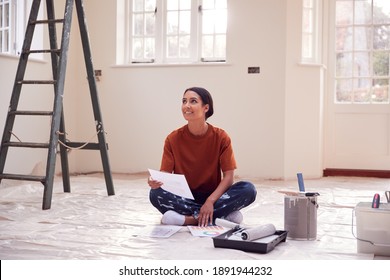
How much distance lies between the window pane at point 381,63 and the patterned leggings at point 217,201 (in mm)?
3545

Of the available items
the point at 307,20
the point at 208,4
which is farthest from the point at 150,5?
the point at 307,20

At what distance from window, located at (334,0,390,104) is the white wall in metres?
0.51

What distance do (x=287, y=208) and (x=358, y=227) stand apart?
41cm

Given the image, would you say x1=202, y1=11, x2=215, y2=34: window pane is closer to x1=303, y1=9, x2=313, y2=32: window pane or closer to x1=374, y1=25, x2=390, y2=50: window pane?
x1=303, y1=9, x2=313, y2=32: window pane

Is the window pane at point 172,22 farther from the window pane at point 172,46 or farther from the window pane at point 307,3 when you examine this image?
the window pane at point 307,3

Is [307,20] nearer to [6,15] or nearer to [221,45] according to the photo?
[221,45]

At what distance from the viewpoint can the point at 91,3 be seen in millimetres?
6203

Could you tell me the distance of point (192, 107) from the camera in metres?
2.93

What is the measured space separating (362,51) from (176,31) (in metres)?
2.08

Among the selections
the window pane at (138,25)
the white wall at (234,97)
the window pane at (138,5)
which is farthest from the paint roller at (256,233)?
the window pane at (138,5)

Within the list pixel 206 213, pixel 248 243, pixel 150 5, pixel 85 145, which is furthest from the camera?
pixel 150 5

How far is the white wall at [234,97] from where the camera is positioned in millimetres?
5730

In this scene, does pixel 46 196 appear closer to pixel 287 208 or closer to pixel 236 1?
pixel 287 208
